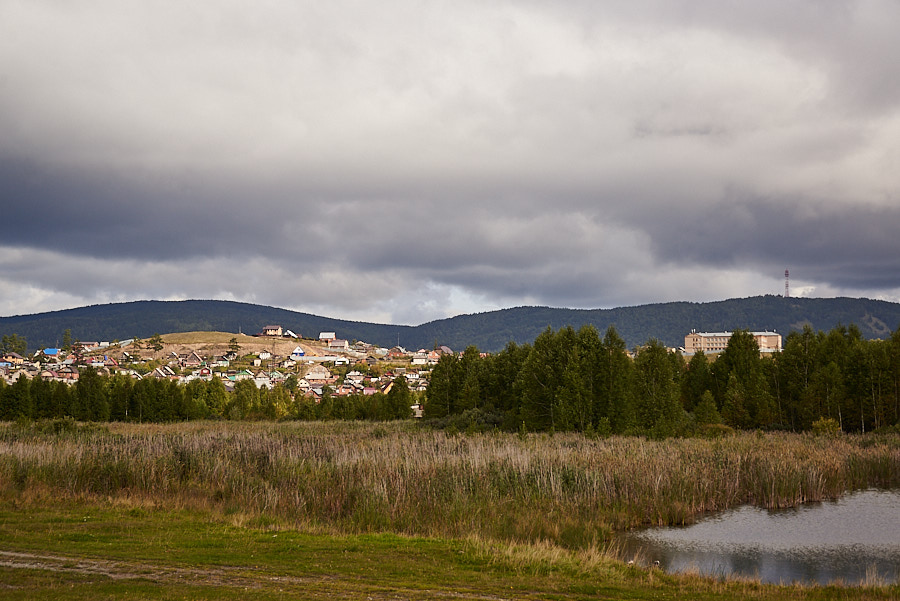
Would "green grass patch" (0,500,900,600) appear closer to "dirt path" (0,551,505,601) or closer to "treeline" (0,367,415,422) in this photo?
"dirt path" (0,551,505,601)

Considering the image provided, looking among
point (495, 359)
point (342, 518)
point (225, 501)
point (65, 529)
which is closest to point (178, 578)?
point (65, 529)

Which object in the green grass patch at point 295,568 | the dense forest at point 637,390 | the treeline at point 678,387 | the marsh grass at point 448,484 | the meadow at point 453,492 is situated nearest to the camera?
the green grass patch at point 295,568

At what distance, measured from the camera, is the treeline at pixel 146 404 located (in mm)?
69562

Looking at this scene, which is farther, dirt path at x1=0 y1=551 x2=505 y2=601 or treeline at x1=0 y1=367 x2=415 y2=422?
treeline at x1=0 y1=367 x2=415 y2=422

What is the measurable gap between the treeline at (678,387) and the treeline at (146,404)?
2020cm

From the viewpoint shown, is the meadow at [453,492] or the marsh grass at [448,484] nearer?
the meadow at [453,492]

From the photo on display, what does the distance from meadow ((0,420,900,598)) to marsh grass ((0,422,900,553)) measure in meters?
0.07

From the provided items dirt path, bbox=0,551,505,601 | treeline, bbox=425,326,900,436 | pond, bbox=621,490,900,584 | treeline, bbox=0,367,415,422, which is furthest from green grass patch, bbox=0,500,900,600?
treeline, bbox=0,367,415,422

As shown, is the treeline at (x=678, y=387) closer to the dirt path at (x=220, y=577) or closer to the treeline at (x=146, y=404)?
the treeline at (x=146, y=404)

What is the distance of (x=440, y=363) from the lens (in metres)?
63.4

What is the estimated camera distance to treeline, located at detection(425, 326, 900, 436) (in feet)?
142

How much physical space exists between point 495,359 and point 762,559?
44658mm

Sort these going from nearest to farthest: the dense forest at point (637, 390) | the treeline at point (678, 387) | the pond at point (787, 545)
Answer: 1. the pond at point (787, 545)
2. the treeline at point (678, 387)
3. the dense forest at point (637, 390)

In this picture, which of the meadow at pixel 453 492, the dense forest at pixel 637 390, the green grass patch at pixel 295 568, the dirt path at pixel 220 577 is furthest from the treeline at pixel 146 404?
the dirt path at pixel 220 577
